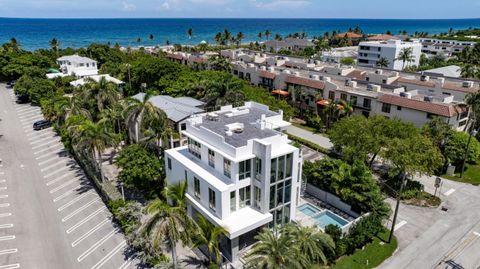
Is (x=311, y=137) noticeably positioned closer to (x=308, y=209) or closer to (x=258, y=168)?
(x=308, y=209)

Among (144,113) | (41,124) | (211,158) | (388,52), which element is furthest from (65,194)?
(388,52)

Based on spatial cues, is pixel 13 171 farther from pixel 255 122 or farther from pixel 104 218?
pixel 255 122

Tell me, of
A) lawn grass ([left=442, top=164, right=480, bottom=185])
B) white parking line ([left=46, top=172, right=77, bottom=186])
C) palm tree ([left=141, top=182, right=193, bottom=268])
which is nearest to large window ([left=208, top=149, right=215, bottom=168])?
palm tree ([left=141, top=182, right=193, bottom=268])

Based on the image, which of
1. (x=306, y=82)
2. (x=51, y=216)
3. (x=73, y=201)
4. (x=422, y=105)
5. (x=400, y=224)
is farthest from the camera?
(x=306, y=82)

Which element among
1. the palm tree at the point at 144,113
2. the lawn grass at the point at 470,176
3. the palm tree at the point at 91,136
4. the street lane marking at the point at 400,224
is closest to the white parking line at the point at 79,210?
the palm tree at the point at 91,136

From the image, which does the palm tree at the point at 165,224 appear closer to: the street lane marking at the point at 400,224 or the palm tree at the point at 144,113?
the palm tree at the point at 144,113

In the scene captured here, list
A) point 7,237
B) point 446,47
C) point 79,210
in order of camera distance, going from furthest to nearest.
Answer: point 446,47, point 79,210, point 7,237

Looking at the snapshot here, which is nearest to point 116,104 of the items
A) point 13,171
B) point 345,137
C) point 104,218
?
point 13,171
